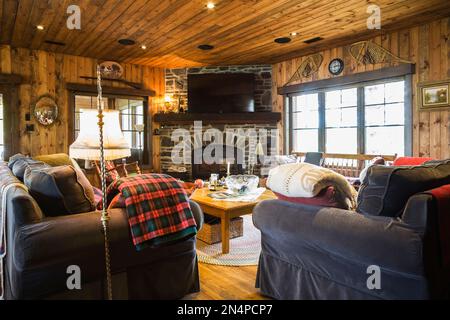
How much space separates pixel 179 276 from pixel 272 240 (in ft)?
2.16

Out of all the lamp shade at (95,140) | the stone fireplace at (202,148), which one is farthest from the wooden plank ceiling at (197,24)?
the lamp shade at (95,140)

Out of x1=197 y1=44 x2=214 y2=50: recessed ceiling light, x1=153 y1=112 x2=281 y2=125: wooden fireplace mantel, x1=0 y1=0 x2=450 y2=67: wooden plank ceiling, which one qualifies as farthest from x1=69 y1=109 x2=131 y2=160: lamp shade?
x1=153 y1=112 x2=281 y2=125: wooden fireplace mantel

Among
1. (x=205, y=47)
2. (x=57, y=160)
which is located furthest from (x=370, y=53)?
(x=57, y=160)

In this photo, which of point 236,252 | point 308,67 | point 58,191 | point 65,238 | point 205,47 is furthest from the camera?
point 308,67

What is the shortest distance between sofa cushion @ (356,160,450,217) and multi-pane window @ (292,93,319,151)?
4.30m

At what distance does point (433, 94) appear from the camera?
416cm

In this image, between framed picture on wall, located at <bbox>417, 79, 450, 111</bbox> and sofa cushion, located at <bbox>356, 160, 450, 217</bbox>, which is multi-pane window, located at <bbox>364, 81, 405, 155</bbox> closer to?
framed picture on wall, located at <bbox>417, 79, 450, 111</bbox>

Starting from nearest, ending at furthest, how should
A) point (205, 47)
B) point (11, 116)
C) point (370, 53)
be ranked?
point (370, 53) → point (11, 116) → point (205, 47)

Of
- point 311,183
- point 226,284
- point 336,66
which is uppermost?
point 336,66

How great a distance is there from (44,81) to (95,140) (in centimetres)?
393

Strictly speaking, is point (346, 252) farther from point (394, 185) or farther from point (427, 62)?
point (427, 62)

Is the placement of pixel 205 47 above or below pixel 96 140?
above
